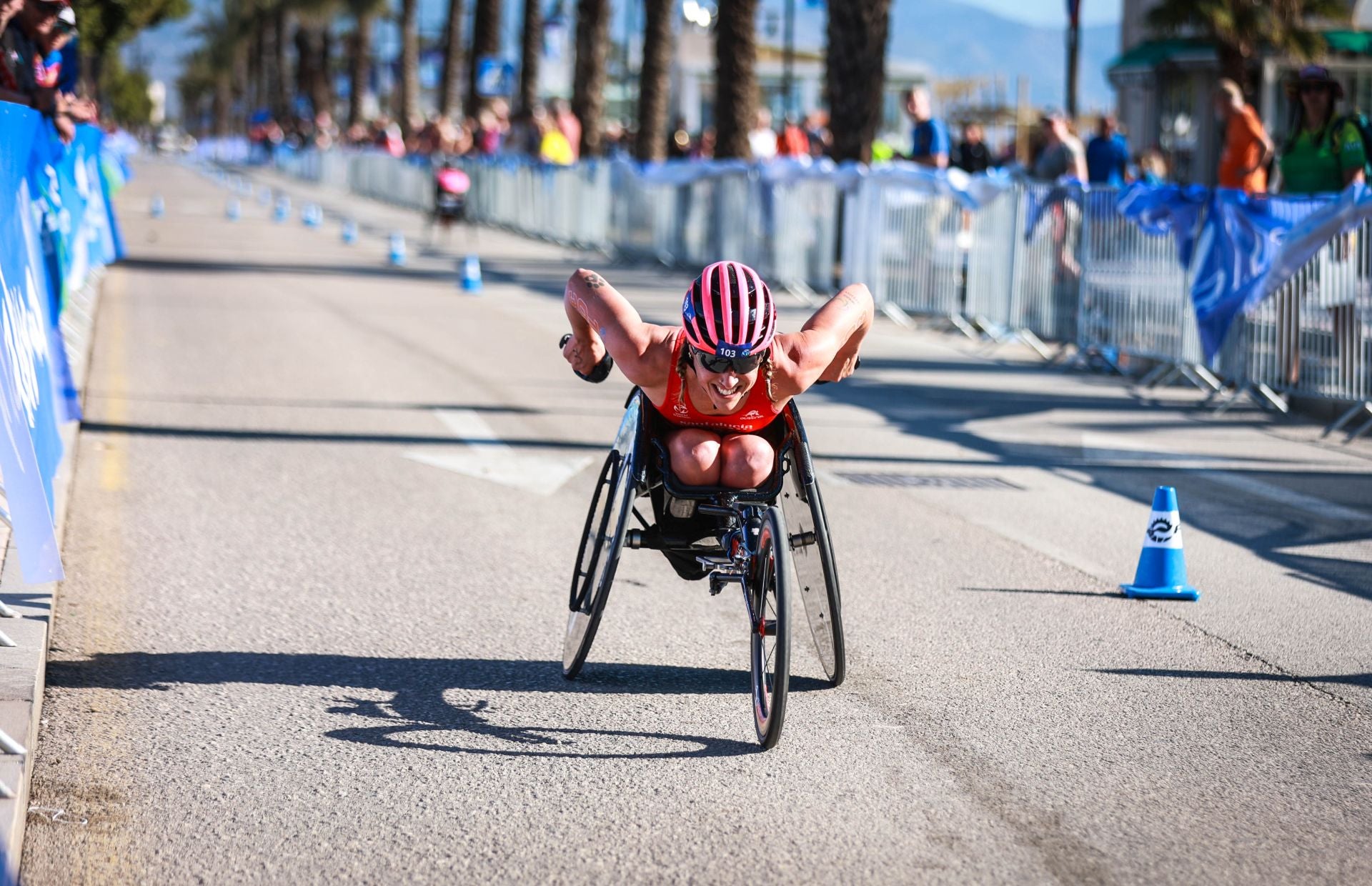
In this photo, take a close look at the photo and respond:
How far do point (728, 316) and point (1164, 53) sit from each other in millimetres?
33446

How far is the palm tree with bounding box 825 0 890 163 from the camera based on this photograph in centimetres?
2075

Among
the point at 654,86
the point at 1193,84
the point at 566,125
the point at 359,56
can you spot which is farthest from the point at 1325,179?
the point at 359,56

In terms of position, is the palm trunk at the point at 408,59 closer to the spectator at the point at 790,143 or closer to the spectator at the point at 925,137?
the spectator at the point at 790,143

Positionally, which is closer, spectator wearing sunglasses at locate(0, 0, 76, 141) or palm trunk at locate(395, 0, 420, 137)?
spectator wearing sunglasses at locate(0, 0, 76, 141)

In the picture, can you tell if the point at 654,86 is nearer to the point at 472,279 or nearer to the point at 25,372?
the point at 472,279

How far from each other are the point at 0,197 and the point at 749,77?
64.2ft

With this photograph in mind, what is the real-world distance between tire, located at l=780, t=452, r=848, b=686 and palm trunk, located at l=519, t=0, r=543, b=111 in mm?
33009

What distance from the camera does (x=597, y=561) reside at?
18.2 ft

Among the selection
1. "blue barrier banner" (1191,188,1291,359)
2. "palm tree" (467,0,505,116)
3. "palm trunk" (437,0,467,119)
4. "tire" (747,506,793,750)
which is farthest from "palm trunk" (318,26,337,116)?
"tire" (747,506,793,750)

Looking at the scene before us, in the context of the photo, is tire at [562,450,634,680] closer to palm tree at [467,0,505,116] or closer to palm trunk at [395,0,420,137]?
palm tree at [467,0,505,116]

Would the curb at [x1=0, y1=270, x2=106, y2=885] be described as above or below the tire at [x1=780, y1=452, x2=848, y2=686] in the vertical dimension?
below

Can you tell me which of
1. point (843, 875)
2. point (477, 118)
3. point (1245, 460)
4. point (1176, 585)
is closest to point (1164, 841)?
point (843, 875)

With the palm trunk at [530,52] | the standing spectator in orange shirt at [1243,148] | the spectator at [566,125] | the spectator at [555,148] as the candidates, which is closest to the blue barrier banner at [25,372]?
the standing spectator in orange shirt at [1243,148]

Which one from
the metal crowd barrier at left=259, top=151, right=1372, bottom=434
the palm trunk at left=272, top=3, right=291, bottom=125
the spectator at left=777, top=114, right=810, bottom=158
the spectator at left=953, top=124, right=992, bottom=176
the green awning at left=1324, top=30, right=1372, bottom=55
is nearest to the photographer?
the metal crowd barrier at left=259, top=151, right=1372, bottom=434
